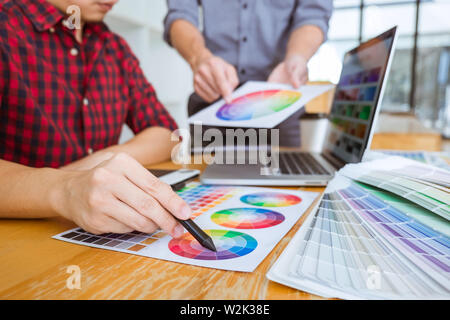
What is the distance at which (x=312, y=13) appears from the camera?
1.03 metres

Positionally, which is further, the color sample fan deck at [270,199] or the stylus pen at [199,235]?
the color sample fan deck at [270,199]

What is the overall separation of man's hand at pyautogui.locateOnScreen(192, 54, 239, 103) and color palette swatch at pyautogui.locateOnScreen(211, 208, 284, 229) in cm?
35

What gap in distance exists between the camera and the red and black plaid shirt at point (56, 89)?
769 millimetres

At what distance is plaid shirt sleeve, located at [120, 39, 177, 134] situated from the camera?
1066mm

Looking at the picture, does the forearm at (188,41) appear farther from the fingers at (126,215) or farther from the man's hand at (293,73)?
the fingers at (126,215)

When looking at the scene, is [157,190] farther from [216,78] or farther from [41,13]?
[41,13]

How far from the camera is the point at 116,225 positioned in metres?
0.37

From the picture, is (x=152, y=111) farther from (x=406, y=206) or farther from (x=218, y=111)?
(x=406, y=206)

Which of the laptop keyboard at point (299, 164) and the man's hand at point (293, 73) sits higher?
the man's hand at point (293, 73)

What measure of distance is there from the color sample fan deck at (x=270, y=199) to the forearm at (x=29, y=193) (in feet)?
0.87

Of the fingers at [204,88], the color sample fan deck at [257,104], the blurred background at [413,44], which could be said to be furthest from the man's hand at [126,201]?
the blurred background at [413,44]

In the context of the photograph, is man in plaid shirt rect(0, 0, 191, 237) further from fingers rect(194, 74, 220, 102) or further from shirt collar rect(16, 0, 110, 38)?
fingers rect(194, 74, 220, 102)
